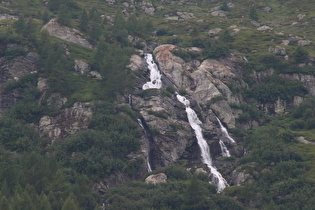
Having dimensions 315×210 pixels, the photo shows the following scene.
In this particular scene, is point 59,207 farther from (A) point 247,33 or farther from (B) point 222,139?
(A) point 247,33

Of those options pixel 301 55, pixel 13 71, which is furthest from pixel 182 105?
pixel 301 55

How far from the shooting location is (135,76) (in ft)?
500

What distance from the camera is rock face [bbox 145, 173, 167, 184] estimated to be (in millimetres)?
111000

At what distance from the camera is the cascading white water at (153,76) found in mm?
151363

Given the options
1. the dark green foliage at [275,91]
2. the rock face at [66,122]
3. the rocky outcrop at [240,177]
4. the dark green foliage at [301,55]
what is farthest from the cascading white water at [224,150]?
the dark green foliage at [301,55]

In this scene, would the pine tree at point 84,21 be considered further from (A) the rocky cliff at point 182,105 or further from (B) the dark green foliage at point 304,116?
(B) the dark green foliage at point 304,116

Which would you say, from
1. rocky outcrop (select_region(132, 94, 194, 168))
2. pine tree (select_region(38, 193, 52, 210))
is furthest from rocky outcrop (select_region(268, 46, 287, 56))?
pine tree (select_region(38, 193, 52, 210))

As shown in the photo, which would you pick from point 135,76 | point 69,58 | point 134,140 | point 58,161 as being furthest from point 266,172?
point 69,58

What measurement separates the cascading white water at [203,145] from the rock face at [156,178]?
1039 centimetres

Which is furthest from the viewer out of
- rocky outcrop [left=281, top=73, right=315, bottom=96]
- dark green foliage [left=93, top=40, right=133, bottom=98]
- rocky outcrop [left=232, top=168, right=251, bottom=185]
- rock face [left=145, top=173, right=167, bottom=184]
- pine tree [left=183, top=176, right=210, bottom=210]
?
rocky outcrop [left=281, top=73, right=315, bottom=96]

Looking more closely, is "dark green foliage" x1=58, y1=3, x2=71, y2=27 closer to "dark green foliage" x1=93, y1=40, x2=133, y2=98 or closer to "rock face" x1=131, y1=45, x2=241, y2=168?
"dark green foliage" x1=93, y1=40, x2=133, y2=98

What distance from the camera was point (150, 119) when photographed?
131500 mm

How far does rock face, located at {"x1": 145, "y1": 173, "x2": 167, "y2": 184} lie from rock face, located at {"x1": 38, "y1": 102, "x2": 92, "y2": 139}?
20.9 m

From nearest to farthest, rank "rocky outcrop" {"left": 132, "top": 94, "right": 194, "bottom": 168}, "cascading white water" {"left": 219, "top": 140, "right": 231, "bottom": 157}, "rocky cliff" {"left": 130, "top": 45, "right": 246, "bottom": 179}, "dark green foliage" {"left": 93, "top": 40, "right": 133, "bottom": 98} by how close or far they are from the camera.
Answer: "rocky outcrop" {"left": 132, "top": 94, "right": 194, "bottom": 168} → "rocky cliff" {"left": 130, "top": 45, "right": 246, "bottom": 179} → "cascading white water" {"left": 219, "top": 140, "right": 231, "bottom": 157} → "dark green foliage" {"left": 93, "top": 40, "right": 133, "bottom": 98}
